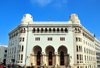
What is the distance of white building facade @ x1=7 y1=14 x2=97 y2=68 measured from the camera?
153 ft

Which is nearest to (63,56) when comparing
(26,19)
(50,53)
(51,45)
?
(50,53)

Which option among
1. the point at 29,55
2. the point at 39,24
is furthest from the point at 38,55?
the point at 39,24

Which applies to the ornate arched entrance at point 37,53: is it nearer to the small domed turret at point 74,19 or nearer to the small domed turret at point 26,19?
the small domed turret at point 26,19

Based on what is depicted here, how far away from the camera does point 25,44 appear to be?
159 ft

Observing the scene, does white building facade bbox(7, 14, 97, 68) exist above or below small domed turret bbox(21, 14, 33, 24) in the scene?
below

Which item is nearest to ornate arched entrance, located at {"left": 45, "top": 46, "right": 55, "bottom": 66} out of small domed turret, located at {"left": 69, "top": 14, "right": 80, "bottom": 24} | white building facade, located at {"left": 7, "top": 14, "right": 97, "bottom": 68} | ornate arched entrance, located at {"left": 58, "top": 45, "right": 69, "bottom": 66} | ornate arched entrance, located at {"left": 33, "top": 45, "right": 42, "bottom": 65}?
white building facade, located at {"left": 7, "top": 14, "right": 97, "bottom": 68}

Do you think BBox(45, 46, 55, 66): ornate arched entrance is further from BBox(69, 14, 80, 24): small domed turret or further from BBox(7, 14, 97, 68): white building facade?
BBox(69, 14, 80, 24): small domed turret

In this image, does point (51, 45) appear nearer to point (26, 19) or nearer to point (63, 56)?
point (63, 56)

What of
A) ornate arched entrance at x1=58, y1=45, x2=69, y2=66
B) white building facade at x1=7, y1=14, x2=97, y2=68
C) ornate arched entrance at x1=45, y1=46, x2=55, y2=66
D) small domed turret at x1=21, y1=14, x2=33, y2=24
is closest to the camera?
white building facade at x1=7, y1=14, x2=97, y2=68

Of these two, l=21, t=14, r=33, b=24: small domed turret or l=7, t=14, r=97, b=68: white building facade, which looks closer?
l=7, t=14, r=97, b=68: white building facade

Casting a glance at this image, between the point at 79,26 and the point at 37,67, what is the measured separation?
24540mm

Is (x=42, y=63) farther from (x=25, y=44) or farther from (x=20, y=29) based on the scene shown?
(x=20, y=29)

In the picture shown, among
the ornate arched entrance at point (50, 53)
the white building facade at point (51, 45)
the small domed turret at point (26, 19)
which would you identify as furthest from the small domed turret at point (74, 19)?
the small domed turret at point (26, 19)

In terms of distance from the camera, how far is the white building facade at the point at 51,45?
153 ft
